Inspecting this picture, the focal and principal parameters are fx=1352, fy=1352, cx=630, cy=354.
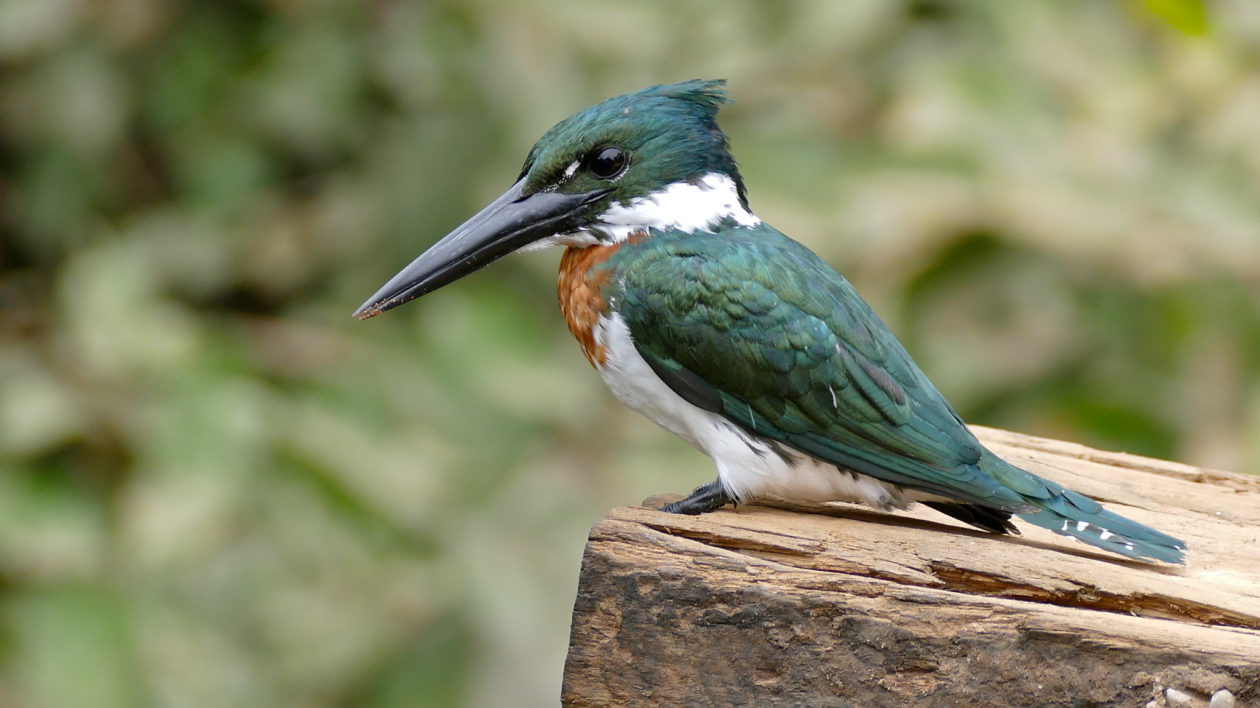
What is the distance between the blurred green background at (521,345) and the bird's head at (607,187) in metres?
1.40

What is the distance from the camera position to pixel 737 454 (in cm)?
278

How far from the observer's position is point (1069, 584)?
251 cm

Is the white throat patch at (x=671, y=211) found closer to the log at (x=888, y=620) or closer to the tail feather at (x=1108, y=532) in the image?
the log at (x=888, y=620)

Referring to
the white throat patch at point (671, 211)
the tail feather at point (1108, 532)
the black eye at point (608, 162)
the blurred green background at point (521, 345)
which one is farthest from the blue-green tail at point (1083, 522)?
the blurred green background at point (521, 345)

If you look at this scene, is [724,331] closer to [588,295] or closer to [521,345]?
[588,295]

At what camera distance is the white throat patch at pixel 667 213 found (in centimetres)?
288

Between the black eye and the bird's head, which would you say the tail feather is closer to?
the bird's head

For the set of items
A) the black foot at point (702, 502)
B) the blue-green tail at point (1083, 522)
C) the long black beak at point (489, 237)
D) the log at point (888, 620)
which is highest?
the long black beak at point (489, 237)

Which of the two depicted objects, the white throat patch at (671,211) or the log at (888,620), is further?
the white throat patch at (671,211)

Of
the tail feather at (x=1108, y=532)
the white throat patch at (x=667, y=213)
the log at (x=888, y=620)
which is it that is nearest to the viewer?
the log at (x=888, y=620)

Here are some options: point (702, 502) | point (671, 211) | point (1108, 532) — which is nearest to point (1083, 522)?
point (1108, 532)

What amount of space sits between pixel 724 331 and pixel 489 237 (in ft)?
1.92

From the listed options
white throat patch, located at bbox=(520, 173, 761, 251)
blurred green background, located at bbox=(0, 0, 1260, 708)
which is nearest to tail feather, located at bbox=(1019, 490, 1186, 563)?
white throat patch, located at bbox=(520, 173, 761, 251)

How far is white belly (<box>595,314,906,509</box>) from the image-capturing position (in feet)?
9.10
